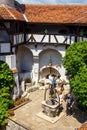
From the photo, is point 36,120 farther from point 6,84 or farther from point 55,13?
point 55,13

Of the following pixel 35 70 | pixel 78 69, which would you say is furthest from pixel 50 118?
pixel 35 70

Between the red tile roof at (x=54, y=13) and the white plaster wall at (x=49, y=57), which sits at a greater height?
the red tile roof at (x=54, y=13)

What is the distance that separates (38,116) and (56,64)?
323 inches

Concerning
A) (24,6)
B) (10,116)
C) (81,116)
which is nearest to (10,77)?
(10,116)

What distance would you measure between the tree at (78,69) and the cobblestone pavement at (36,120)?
1.71 meters

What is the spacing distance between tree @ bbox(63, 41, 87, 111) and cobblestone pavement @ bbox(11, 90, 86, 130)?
1.71 m

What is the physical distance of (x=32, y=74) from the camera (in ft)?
83.0

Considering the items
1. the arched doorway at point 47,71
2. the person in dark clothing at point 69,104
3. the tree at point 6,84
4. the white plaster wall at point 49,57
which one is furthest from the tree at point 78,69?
the arched doorway at point 47,71

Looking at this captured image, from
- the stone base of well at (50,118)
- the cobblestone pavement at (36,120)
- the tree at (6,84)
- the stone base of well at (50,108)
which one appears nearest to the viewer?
the cobblestone pavement at (36,120)

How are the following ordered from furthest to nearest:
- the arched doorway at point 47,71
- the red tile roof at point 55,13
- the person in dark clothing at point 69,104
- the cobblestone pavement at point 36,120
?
the arched doorway at point 47,71 → the red tile roof at point 55,13 → the person in dark clothing at point 69,104 → the cobblestone pavement at point 36,120

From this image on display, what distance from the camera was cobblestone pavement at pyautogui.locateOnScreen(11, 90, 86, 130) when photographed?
16.8 meters

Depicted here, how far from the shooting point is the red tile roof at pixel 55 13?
22.6 meters

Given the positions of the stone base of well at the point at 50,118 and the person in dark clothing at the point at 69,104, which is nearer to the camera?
the stone base of well at the point at 50,118

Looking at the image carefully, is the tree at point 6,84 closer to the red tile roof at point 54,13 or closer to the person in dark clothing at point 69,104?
the person in dark clothing at point 69,104
